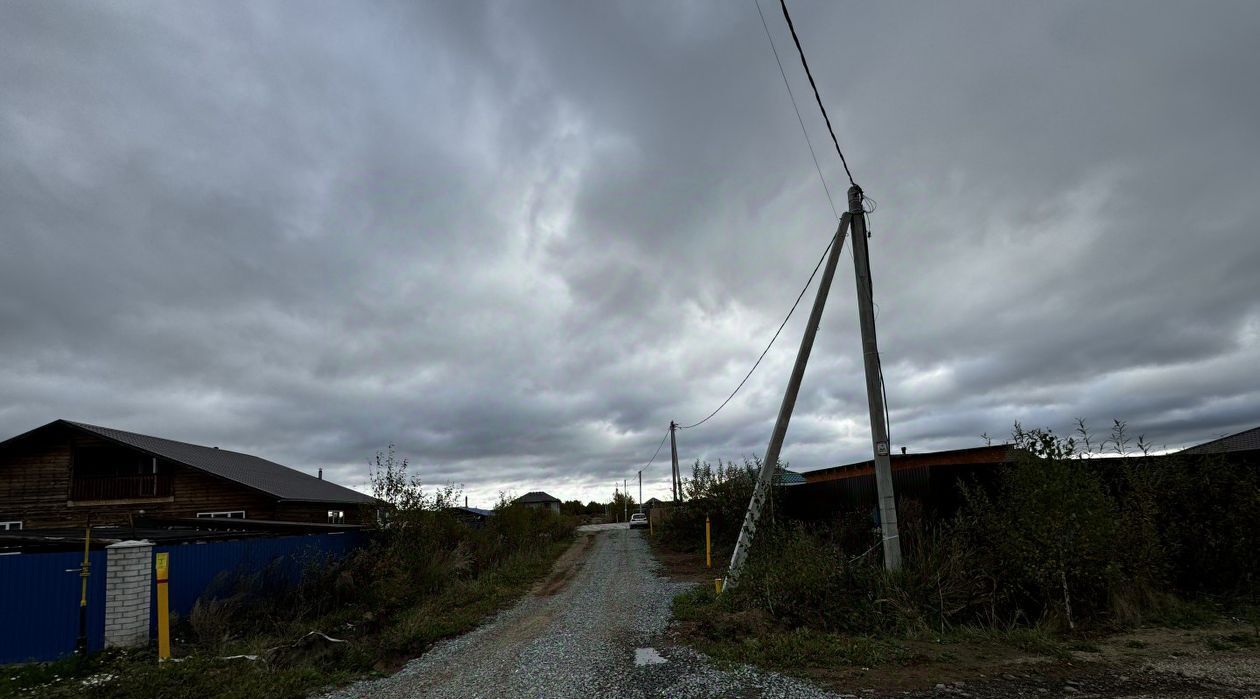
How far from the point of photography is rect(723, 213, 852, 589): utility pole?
12.5m

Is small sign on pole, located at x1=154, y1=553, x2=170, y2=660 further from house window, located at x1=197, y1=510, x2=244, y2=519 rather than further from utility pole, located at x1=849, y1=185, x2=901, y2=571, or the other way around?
house window, located at x1=197, y1=510, x2=244, y2=519

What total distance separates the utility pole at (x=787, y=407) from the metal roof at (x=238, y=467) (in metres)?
12.9

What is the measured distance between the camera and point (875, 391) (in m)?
11.6

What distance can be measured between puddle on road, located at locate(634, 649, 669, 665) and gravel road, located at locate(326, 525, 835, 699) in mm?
13

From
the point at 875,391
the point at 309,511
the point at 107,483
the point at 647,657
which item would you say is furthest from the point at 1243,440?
the point at 107,483

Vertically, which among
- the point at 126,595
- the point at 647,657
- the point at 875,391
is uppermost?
the point at 875,391

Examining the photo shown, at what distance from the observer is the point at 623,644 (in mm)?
9406

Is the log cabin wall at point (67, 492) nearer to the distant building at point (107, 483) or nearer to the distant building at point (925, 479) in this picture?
the distant building at point (107, 483)

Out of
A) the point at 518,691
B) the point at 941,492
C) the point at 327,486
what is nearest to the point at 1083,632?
the point at 941,492

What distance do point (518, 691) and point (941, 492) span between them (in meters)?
9.39

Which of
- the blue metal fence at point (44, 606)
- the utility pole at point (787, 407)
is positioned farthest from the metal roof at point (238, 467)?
the utility pole at point (787, 407)

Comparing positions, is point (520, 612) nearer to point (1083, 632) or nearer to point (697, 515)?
point (1083, 632)

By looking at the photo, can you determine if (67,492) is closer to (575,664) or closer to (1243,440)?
(575,664)

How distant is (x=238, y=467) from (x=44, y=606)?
19767 millimetres
